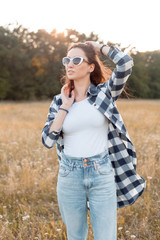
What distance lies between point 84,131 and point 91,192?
0.53 metres

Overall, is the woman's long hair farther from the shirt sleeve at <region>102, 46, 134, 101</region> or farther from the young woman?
the shirt sleeve at <region>102, 46, 134, 101</region>

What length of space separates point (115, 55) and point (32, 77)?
41.7m

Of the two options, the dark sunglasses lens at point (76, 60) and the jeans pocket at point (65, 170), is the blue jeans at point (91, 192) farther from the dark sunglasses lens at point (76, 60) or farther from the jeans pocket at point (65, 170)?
the dark sunglasses lens at point (76, 60)

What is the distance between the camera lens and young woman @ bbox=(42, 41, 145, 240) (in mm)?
2180

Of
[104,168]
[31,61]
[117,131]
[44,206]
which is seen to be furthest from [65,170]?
[31,61]

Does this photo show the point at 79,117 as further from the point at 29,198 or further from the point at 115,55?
the point at 29,198

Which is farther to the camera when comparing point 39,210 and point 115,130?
point 39,210

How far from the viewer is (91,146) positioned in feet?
7.27

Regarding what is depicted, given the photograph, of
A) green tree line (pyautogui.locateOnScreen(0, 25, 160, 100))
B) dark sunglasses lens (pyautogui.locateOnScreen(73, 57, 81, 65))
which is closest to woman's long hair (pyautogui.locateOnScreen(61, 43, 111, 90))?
dark sunglasses lens (pyautogui.locateOnScreen(73, 57, 81, 65))

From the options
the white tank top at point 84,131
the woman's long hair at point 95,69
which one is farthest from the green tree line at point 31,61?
the white tank top at point 84,131

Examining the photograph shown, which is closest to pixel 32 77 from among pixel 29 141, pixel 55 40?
pixel 55 40

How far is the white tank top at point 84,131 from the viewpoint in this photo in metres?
2.22

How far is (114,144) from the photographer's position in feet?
Answer: 8.10

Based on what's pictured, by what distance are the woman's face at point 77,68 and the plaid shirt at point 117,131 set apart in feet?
0.50
